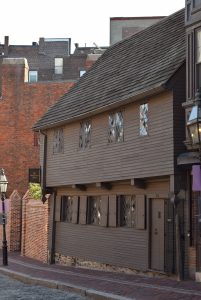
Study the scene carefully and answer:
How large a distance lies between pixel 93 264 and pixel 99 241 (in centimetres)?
99

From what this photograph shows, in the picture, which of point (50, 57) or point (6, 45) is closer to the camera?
point (50, 57)

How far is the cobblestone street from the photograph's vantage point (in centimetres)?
1418

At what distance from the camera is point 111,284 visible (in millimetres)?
15156

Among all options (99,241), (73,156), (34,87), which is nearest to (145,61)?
(73,156)

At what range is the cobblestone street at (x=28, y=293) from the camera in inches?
558

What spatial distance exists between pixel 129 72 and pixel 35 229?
35.6 feet

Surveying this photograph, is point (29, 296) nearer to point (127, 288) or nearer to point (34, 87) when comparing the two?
point (127, 288)

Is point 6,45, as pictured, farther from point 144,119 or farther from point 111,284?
point 111,284

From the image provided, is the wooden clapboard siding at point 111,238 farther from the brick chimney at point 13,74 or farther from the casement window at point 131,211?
the brick chimney at point 13,74

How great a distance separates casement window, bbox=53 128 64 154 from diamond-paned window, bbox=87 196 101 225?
2.79 metres

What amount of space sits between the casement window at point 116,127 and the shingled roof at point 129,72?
0.52m

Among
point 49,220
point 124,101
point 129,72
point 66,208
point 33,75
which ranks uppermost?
point 33,75

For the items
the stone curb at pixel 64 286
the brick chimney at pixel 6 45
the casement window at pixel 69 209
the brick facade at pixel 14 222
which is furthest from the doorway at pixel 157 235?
the brick chimney at pixel 6 45

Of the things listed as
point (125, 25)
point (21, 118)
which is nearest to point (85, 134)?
point (125, 25)
